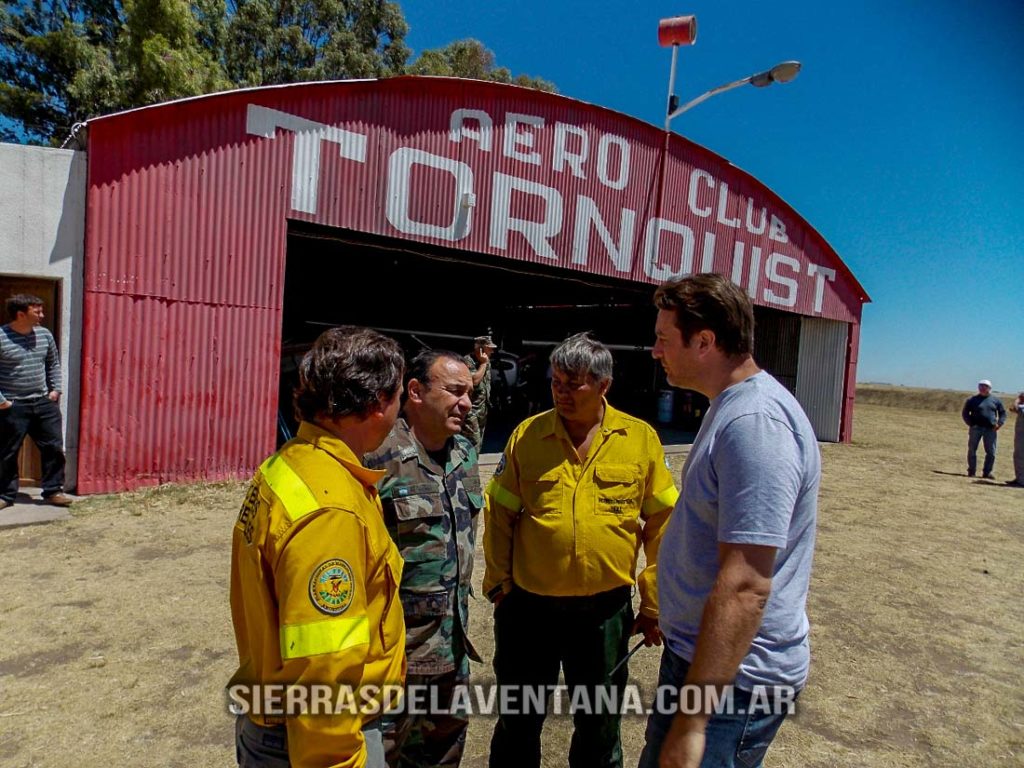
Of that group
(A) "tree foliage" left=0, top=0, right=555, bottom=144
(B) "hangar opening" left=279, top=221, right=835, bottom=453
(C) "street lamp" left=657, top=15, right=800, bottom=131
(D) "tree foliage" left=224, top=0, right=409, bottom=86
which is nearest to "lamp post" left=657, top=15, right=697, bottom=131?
(C) "street lamp" left=657, top=15, right=800, bottom=131

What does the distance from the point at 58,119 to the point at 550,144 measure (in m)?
20.0

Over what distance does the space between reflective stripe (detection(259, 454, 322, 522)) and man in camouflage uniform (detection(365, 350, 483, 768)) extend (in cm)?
56

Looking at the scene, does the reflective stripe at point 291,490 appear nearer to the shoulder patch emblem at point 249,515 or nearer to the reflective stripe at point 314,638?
the shoulder patch emblem at point 249,515

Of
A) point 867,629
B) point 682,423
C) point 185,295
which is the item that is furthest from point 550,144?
point 682,423

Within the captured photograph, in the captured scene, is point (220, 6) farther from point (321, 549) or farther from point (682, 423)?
point (321, 549)

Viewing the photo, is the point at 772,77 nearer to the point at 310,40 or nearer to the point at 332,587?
the point at 332,587

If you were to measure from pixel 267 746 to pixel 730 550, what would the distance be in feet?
3.80

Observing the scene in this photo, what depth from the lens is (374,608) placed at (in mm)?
1518

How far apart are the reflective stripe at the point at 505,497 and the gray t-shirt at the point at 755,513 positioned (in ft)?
3.25

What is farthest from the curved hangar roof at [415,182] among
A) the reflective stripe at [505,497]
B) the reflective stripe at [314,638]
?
the reflective stripe at [314,638]

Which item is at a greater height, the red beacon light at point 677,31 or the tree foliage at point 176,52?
the tree foliage at point 176,52

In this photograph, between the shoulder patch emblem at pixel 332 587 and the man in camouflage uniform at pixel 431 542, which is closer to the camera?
the shoulder patch emblem at pixel 332 587

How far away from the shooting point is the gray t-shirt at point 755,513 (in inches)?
57.1

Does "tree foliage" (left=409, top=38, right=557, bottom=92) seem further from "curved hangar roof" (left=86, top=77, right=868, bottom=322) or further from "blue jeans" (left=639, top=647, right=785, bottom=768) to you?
"blue jeans" (left=639, top=647, right=785, bottom=768)
